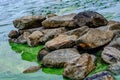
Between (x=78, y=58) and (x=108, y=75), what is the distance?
4.00 feet

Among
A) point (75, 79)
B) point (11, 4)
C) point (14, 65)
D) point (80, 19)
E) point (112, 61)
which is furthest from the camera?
point (11, 4)

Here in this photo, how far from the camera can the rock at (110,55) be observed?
7652mm

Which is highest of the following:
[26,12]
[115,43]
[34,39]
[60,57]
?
[115,43]

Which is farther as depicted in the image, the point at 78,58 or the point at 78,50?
the point at 78,50

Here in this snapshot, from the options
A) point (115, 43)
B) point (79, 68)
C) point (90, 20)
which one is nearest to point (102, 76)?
point (79, 68)

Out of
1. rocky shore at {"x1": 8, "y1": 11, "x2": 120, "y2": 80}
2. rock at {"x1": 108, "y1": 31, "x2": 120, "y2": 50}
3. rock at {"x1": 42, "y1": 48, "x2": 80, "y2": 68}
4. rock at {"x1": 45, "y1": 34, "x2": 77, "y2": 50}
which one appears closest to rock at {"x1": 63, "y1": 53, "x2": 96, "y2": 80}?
rocky shore at {"x1": 8, "y1": 11, "x2": 120, "y2": 80}

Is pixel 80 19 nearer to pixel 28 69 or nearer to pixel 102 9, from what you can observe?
pixel 28 69

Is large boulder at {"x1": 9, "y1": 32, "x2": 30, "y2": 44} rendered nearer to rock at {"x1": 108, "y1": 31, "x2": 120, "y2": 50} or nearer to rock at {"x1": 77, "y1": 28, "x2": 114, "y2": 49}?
rock at {"x1": 77, "y1": 28, "x2": 114, "y2": 49}

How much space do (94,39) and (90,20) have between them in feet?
5.90

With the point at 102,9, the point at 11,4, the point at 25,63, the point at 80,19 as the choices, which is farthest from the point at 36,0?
the point at 25,63

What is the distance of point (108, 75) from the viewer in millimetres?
6723

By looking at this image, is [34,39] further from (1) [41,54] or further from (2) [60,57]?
(2) [60,57]

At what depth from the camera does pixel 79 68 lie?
7.32 metres

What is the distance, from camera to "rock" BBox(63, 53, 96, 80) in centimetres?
722
